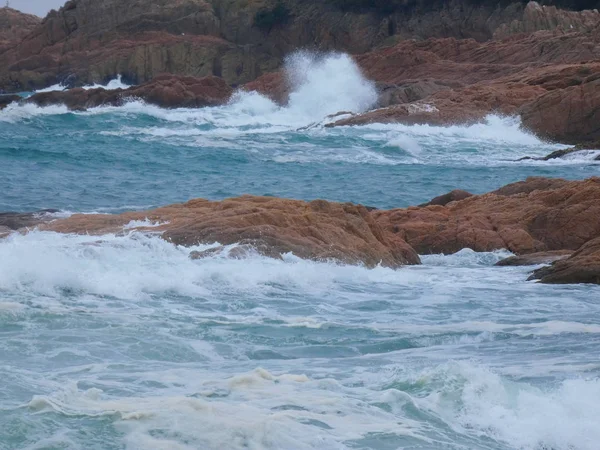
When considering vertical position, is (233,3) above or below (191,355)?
above

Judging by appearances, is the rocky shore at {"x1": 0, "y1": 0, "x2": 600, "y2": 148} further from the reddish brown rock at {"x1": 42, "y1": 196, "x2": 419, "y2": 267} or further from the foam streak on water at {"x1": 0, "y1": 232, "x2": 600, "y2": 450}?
the foam streak on water at {"x1": 0, "y1": 232, "x2": 600, "y2": 450}

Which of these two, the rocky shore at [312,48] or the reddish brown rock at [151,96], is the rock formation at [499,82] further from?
the reddish brown rock at [151,96]

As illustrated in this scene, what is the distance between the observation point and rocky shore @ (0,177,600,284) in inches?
413

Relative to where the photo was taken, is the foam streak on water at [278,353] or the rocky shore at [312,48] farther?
the rocky shore at [312,48]

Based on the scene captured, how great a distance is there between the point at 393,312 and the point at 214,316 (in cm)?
168

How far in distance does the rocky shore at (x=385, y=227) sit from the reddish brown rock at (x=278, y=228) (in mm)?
11

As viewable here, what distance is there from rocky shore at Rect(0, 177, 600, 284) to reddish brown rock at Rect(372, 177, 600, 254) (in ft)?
0.04

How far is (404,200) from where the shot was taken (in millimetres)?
19000

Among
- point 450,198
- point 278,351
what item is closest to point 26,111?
point 450,198

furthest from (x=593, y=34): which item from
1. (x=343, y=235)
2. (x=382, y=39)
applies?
(x=343, y=235)

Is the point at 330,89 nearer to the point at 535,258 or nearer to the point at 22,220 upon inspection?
the point at 22,220

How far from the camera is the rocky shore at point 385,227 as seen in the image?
10492 millimetres

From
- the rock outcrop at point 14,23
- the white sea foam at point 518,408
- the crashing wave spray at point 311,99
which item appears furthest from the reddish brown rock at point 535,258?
the rock outcrop at point 14,23

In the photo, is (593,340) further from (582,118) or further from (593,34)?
(593,34)
